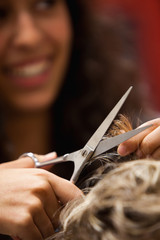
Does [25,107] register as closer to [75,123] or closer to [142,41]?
[75,123]

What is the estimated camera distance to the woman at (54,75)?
1.34 meters

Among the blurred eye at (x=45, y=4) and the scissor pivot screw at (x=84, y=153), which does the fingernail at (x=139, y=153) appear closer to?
the scissor pivot screw at (x=84, y=153)

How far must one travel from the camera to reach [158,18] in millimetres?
2219

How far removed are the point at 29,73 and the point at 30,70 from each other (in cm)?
1

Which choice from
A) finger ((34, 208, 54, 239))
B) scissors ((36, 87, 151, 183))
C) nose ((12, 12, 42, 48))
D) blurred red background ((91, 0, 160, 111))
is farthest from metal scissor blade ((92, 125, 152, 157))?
blurred red background ((91, 0, 160, 111))

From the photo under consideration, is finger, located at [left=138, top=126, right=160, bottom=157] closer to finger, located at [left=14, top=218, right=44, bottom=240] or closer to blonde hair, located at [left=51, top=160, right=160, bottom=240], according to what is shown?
blonde hair, located at [left=51, top=160, right=160, bottom=240]

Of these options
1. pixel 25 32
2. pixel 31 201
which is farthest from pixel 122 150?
pixel 25 32

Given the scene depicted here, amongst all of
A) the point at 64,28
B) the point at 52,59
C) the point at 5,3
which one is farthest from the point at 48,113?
the point at 5,3

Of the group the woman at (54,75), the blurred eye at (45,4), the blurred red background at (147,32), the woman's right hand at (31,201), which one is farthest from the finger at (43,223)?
the blurred red background at (147,32)

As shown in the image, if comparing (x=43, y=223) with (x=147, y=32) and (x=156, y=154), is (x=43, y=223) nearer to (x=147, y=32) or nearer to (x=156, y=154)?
(x=156, y=154)

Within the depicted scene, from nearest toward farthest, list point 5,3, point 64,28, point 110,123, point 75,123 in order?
point 110,123 < point 5,3 < point 64,28 < point 75,123

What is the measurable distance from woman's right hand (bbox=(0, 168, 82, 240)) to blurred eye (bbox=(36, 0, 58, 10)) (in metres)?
0.85

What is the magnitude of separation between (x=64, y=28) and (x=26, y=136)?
468mm

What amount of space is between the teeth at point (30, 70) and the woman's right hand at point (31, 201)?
31.8 inches
